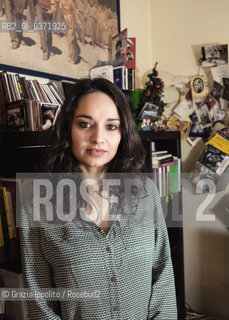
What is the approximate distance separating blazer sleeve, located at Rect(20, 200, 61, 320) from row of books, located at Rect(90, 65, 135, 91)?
1038 mm

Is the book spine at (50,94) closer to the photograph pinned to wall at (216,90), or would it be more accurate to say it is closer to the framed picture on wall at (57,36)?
the framed picture on wall at (57,36)

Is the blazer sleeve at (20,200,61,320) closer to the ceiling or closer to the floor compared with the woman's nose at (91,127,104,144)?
closer to the floor

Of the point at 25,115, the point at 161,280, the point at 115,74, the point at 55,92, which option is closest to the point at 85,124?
the point at 25,115

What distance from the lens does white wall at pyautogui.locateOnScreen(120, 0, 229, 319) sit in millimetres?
1899

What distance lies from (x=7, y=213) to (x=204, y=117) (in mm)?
1550

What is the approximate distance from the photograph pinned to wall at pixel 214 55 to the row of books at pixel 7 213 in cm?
161

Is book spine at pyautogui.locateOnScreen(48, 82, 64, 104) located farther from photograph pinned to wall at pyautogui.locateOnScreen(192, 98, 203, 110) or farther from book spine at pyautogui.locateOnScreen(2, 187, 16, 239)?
photograph pinned to wall at pyautogui.locateOnScreen(192, 98, 203, 110)

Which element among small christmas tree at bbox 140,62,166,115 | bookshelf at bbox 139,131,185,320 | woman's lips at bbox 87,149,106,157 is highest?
small christmas tree at bbox 140,62,166,115

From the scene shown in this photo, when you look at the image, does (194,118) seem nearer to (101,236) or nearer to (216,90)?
(216,90)

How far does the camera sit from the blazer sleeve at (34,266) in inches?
33.8

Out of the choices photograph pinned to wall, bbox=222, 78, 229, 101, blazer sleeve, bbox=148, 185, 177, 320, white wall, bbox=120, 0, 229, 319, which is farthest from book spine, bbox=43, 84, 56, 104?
photograph pinned to wall, bbox=222, 78, 229, 101

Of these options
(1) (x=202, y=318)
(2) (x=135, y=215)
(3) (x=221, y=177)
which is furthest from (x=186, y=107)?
(1) (x=202, y=318)

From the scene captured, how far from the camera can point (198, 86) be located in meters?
1.94

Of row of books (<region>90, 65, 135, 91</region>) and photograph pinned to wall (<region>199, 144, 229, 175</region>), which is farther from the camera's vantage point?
photograph pinned to wall (<region>199, 144, 229, 175</region>)
